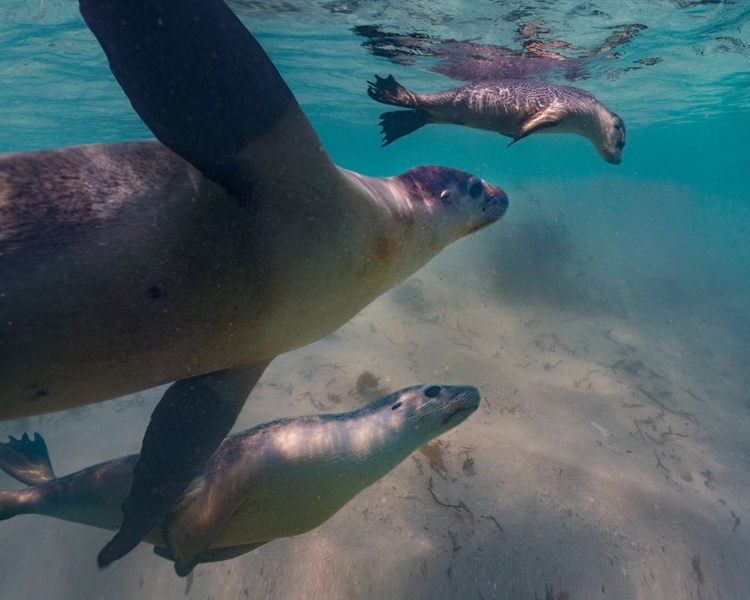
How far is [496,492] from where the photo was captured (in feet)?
16.5

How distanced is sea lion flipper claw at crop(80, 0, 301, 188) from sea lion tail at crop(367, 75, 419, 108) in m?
3.59

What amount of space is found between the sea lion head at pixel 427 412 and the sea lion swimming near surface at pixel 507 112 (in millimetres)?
3128

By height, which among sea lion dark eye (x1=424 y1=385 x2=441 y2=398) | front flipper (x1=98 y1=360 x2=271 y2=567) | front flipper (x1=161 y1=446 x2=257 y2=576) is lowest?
front flipper (x1=161 y1=446 x2=257 y2=576)

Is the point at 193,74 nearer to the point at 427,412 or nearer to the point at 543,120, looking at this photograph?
the point at 427,412

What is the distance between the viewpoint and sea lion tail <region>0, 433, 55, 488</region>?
4805 mm

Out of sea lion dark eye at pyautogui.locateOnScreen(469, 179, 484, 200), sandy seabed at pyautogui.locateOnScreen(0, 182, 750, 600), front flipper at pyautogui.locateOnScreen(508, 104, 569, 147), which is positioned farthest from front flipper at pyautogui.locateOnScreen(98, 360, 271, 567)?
front flipper at pyautogui.locateOnScreen(508, 104, 569, 147)

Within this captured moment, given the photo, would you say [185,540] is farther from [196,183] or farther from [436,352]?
[436,352]

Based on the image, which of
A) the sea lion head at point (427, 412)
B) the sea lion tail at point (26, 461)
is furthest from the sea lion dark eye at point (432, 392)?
the sea lion tail at point (26, 461)

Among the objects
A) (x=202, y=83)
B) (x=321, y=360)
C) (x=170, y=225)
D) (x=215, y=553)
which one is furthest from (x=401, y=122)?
(x=321, y=360)

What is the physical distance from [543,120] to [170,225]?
4.72 meters

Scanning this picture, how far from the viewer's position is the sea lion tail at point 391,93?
4977 millimetres

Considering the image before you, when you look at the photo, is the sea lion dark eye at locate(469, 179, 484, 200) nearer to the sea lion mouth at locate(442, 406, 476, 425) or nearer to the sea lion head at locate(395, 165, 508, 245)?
the sea lion head at locate(395, 165, 508, 245)

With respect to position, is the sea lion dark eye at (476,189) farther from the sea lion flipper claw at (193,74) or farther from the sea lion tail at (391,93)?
the sea lion tail at (391,93)

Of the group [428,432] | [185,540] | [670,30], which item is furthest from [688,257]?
[185,540]
